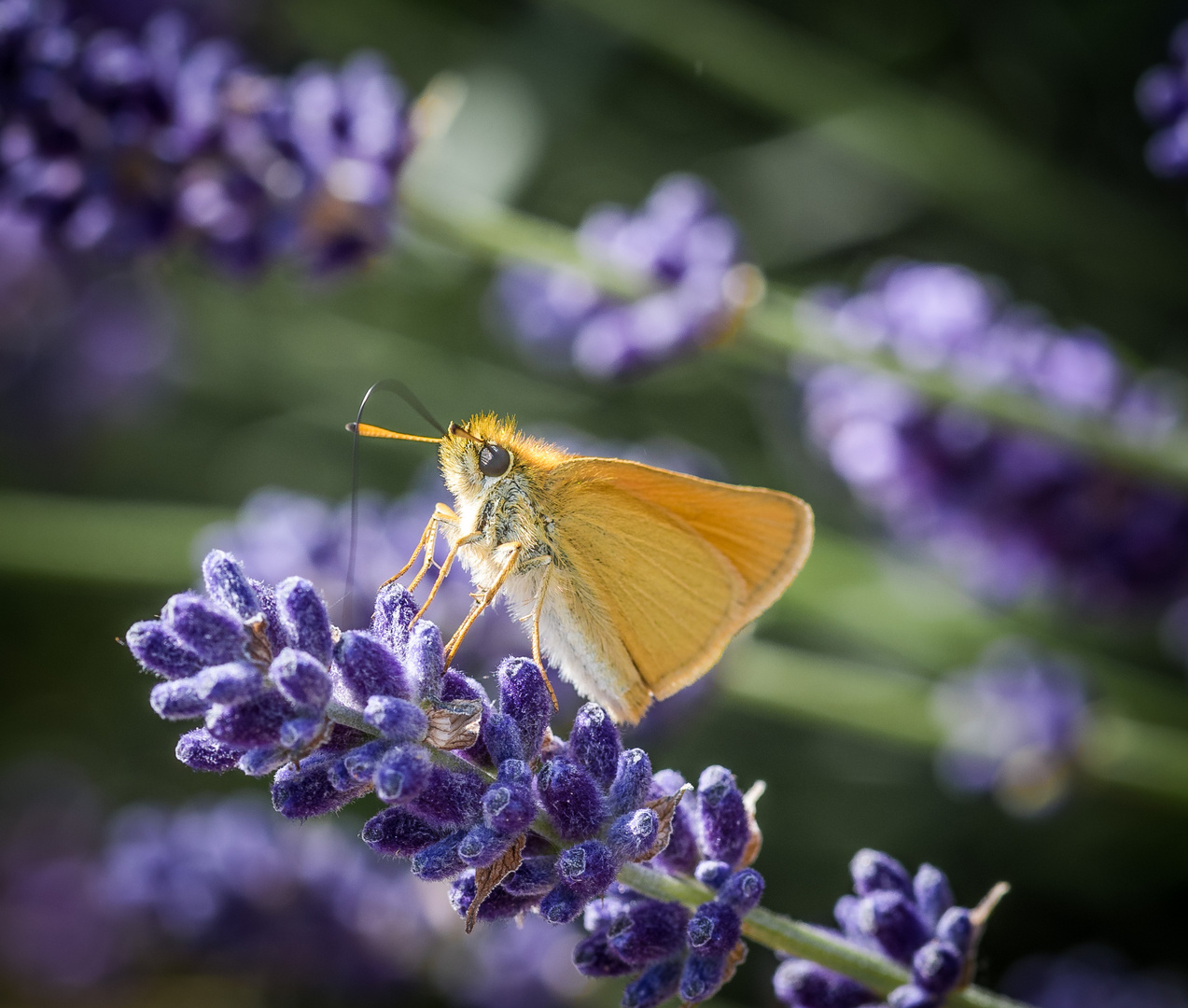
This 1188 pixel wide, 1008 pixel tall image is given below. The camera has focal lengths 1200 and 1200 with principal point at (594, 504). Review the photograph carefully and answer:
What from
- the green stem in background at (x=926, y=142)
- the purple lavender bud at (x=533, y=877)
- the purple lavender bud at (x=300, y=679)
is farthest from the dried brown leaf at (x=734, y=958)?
the green stem in background at (x=926, y=142)

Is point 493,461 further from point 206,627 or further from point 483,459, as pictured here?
point 206,627

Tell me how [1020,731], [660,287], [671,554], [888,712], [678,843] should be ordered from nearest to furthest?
[678,843], [671,554], [660,287], [1020,731], [888,712]

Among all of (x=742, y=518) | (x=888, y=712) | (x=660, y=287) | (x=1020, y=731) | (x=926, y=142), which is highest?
(x=926, y=142)

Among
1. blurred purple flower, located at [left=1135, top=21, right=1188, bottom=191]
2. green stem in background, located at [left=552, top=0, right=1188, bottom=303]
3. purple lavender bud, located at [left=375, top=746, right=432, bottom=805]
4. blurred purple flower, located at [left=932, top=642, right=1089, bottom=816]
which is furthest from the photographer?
green stem in background, located at [left=552, top=0, right=1188, bottom=303]

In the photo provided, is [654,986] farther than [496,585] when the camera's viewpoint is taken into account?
No

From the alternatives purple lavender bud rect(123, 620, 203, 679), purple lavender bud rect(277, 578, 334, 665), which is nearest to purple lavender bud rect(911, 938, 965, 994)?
purple lavender bud rect(277, 578, 334, 665)

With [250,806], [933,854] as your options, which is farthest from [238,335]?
Answer: [933,854]

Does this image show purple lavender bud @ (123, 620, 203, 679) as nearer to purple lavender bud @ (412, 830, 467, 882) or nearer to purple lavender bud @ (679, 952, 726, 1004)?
purple lavender bud @ (412, 830, 467, 882)

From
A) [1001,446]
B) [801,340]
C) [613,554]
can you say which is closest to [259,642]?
[613,554]
